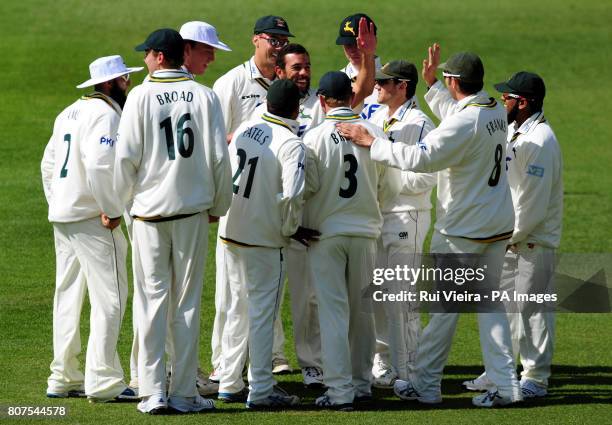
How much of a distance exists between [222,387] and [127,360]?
144 centimetres

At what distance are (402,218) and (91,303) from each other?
2.59 m

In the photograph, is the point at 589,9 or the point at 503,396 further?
the point at 589,9

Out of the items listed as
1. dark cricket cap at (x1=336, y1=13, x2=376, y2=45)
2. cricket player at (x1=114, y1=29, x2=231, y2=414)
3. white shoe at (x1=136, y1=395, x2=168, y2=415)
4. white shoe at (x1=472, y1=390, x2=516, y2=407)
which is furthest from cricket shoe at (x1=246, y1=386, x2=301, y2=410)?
dark cricket cap at (x1=336, y1=13, x2=376, y2=45)

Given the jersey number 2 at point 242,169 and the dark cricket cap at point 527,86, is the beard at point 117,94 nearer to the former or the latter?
the jersey number 2 at point 242,169

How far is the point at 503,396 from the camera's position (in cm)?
804

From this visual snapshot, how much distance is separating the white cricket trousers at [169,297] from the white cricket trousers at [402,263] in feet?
5.50

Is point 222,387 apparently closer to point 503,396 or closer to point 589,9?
point 503,396

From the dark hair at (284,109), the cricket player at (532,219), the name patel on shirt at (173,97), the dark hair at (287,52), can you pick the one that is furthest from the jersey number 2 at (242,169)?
the cricket player at (532,219)

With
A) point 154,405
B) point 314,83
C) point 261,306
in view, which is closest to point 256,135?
point 261,306

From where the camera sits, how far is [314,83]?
23.0 meters

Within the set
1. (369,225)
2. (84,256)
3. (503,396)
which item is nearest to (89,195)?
(84,256)

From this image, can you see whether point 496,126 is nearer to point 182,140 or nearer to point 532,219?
point 532,219

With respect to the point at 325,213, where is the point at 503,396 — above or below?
below

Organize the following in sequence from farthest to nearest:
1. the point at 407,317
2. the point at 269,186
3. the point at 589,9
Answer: the point at 589,9, the point at 407,317, the point at 269,186
